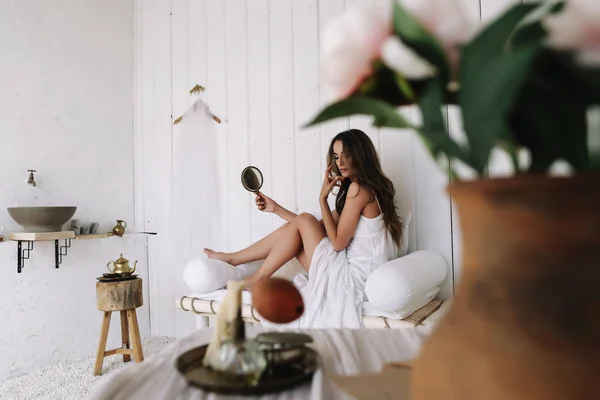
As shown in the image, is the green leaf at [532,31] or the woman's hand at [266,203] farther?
the woman's hand at [266,203]

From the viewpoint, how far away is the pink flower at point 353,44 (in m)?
0.39

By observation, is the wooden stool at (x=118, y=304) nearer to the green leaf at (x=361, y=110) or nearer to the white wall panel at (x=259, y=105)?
the white wall panel at (x=259, y=105)

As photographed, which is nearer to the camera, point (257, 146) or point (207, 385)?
point (207, 385)

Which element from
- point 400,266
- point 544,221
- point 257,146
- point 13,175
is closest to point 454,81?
point 544,221

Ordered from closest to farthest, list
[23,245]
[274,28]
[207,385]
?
[207,385] < [23,245] < [274,28]

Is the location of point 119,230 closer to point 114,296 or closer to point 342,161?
point 114,296

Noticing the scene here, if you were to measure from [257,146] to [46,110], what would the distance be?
4.60ft

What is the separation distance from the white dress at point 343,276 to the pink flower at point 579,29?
4.88 ft

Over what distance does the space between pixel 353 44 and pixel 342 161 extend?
Result: 1704 mm

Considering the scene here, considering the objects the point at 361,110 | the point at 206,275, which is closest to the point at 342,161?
the point at 206,275

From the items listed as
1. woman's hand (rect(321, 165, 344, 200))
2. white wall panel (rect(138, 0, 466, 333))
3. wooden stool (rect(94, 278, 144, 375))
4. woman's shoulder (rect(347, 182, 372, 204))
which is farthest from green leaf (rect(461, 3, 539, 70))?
wooden stool (rect(94, 278, 144, 375))

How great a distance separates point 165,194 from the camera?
3.16 m

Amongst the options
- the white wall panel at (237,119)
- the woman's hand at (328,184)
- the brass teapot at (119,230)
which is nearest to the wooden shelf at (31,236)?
the brass teapot at (119,230)

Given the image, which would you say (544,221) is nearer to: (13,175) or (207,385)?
(207,385)
